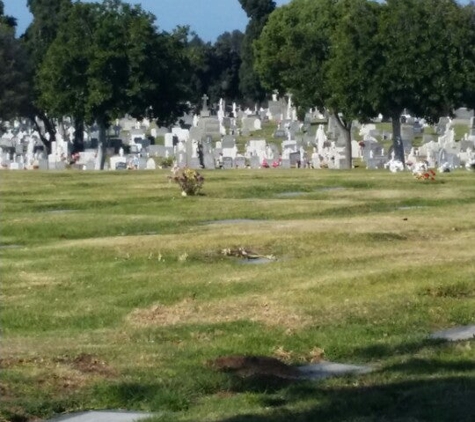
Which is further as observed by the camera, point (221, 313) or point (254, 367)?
point (221, 313)

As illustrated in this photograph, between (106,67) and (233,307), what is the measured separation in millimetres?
38652

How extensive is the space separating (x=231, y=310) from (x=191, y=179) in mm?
15993

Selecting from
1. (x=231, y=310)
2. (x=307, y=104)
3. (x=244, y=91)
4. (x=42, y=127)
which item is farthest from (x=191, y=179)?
(x=244, y=91)

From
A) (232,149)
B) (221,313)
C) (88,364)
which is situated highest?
(232,149)

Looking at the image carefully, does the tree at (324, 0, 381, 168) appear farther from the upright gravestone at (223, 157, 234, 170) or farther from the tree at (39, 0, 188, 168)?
the tree at (39, 0, 188, 168)

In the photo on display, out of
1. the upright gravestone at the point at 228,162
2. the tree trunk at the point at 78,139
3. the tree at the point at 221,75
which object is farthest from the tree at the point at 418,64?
the tree at the point at 221,75

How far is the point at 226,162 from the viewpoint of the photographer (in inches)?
1980

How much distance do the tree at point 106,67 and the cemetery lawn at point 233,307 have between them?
79.1ft

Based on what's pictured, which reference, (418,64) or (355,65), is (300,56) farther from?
(418,64)

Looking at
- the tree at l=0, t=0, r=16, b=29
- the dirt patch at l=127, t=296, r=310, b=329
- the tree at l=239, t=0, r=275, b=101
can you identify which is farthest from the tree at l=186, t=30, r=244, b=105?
the dirt patch at l=127, t=296, r=310, b=329

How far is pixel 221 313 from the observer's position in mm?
13703

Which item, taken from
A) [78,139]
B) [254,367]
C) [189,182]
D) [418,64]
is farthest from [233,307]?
[78,139]

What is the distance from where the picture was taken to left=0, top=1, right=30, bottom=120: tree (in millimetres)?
62897

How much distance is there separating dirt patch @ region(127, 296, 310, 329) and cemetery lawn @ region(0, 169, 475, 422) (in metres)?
0.03
